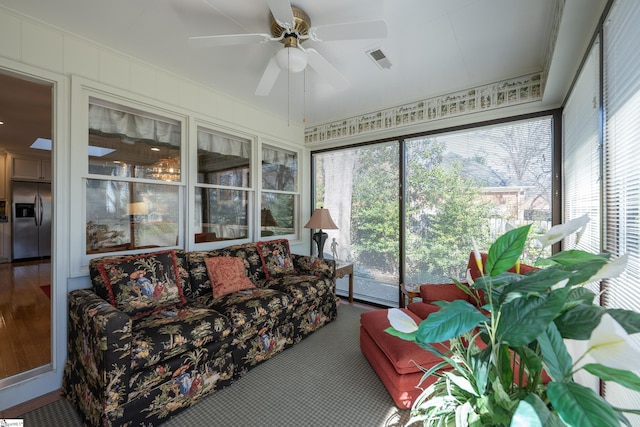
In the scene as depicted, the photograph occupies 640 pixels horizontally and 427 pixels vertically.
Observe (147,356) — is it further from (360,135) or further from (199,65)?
(360,135)

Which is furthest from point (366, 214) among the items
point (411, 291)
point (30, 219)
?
point (30, 219)

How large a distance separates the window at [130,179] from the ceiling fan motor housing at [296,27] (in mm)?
1566

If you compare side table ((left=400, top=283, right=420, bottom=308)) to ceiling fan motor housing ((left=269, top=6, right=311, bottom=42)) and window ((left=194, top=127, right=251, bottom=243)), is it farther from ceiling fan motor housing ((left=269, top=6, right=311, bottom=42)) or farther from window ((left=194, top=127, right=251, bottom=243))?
ceiling fan motor housing ((left=269, top=6, right=311, bottom=42))

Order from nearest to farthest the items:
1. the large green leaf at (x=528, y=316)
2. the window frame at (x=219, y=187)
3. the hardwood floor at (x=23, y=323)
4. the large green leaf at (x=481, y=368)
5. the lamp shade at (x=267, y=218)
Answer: the large green leaf at (x=528, y=316)
the large green leaf at (x=481, y=368)
the hardwood floor at (x=23, y=323)
the window frame at (x=219, y=187)
the lamp shade at (x=267, y=218)

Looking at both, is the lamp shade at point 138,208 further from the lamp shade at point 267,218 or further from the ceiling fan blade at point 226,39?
the ceiling fan blade at point 226,39

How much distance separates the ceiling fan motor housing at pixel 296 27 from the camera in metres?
1.80

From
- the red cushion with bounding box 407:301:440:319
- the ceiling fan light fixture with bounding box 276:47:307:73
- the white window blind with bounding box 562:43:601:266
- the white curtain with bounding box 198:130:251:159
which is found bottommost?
the red cushion with bounding box 407:301:440:319

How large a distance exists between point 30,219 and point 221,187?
6.48 metres

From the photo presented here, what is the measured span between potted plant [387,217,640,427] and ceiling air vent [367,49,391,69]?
2.11 meters

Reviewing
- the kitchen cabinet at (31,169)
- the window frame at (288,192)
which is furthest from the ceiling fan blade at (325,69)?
the kitchen cabinet at (31,169)

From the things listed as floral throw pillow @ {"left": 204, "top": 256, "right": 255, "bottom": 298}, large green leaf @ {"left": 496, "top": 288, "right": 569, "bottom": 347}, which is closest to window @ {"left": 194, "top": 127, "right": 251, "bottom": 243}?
floral throw pillow @ {"left": 204, "top": 256, "right": 255, "bottom": 298}

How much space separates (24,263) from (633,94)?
959cm

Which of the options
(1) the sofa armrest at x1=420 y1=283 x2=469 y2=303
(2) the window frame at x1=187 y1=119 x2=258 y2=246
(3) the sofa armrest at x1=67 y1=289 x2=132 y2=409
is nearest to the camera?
(3) the sofa armrest at x1=67 y1=289 x2=132 y2=409

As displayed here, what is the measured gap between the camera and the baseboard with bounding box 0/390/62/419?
1.76m
